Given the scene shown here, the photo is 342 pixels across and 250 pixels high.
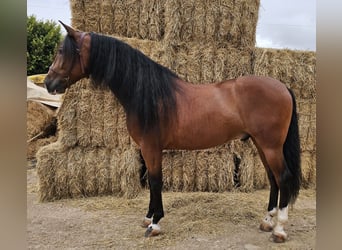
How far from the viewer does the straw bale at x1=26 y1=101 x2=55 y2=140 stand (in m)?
4.73

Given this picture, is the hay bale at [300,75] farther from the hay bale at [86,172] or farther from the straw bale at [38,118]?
the straw bale at [38,118]

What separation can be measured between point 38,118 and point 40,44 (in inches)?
100

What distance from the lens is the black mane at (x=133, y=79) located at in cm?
233

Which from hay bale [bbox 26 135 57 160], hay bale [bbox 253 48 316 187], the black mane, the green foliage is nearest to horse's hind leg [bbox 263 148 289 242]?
the black mane

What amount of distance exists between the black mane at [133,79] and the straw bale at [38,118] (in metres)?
2.89

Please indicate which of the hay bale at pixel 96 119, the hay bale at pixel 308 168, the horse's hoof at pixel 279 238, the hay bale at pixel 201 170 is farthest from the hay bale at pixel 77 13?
the hay bale at pixel 308 168

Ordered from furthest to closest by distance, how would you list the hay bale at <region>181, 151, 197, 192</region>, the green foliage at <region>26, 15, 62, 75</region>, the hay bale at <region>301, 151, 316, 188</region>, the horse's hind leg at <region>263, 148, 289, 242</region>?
the green foliage at <region>26, 15, 62, 75</region>, the hay bale at <region>301, 151, 316, 188</region>, the hay bale at <region>181, 151, 197, 192</region>, the horse's hind leg at <region>263, 148, 289, 242</region>

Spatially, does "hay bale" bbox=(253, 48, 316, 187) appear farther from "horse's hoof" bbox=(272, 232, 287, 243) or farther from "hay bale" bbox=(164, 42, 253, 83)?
"horse's hoof" bbox=(272, 232, 287, 243)

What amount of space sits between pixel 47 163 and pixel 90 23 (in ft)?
6.08

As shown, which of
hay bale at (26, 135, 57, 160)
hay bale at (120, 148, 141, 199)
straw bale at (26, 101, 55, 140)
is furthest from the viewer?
hay bale at (26, 135, 57, 160)

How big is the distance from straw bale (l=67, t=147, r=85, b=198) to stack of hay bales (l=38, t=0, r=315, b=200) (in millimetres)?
12

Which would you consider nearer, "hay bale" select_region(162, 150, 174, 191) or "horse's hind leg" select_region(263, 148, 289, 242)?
"horse's hind leg" select_region(263, 148, 289, 242)
